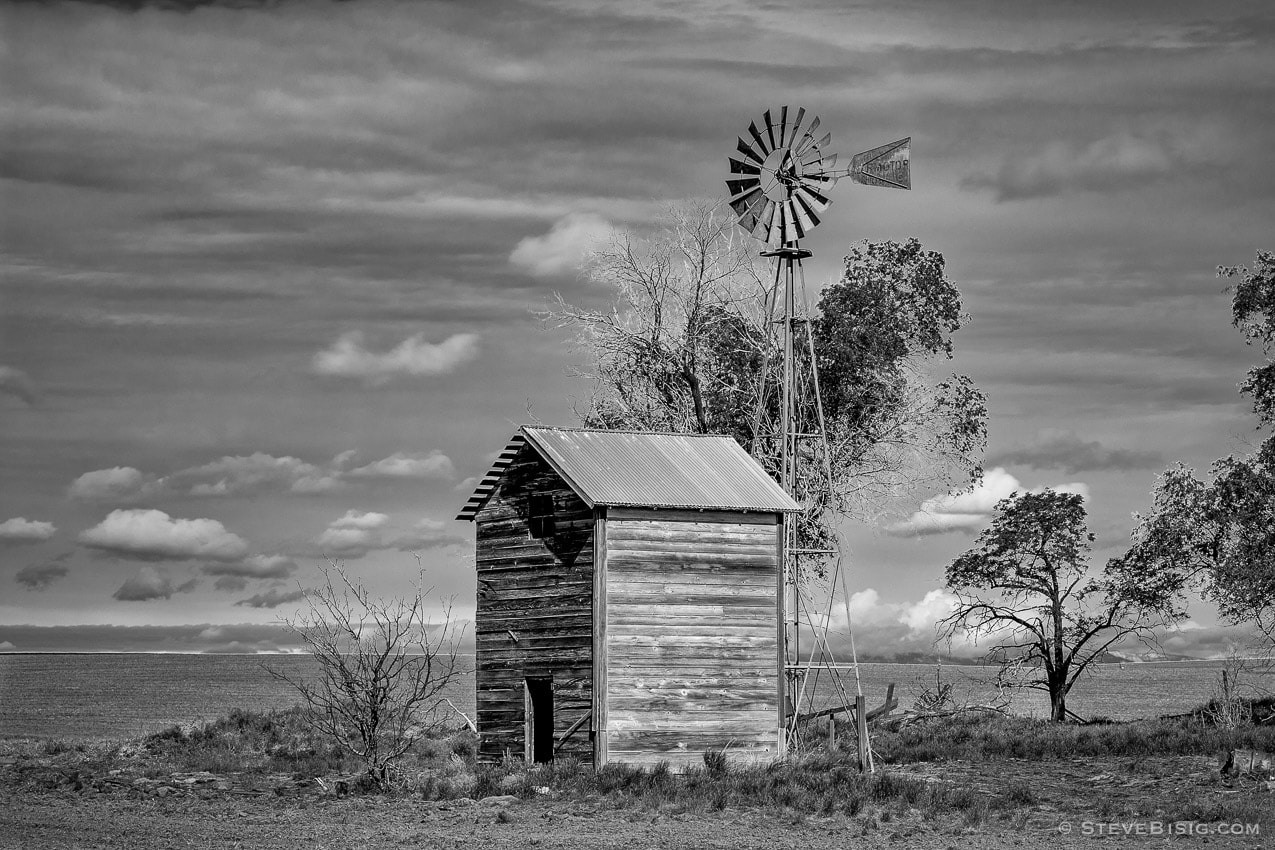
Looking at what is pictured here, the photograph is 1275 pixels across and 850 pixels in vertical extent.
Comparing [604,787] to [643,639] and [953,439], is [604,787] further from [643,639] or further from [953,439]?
[953,439]

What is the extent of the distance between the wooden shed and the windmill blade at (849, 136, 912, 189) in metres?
7.17

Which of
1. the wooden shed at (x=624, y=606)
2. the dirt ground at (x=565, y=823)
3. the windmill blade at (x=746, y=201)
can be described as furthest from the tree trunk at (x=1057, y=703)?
the windmill blade at (x=746, y=201)

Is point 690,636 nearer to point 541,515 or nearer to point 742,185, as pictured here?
point 541,515

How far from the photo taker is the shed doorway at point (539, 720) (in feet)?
97.1

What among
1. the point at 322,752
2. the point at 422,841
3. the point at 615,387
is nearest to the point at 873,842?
the point at 422,841

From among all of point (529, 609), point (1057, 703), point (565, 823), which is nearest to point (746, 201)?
point (529, 609)

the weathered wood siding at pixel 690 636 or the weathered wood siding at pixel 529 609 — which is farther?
the weathered wood siding at pixel 529 609

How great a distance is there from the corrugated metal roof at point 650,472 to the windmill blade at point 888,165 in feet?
22.1

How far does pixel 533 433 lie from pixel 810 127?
30.8 ft

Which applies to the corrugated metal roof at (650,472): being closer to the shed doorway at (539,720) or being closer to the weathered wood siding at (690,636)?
the weathered wood siding at (690,636)

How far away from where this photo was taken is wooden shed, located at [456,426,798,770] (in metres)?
28.3

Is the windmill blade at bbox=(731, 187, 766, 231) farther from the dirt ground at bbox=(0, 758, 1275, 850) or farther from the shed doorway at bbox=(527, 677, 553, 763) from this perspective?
the dirt ground at bbox=(0, 758, 1275, 850)

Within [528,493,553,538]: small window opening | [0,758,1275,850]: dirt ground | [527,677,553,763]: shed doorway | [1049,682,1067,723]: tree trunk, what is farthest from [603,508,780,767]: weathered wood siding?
[1049,682,1067,723]: tree trunk

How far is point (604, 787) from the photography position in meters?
26.1
